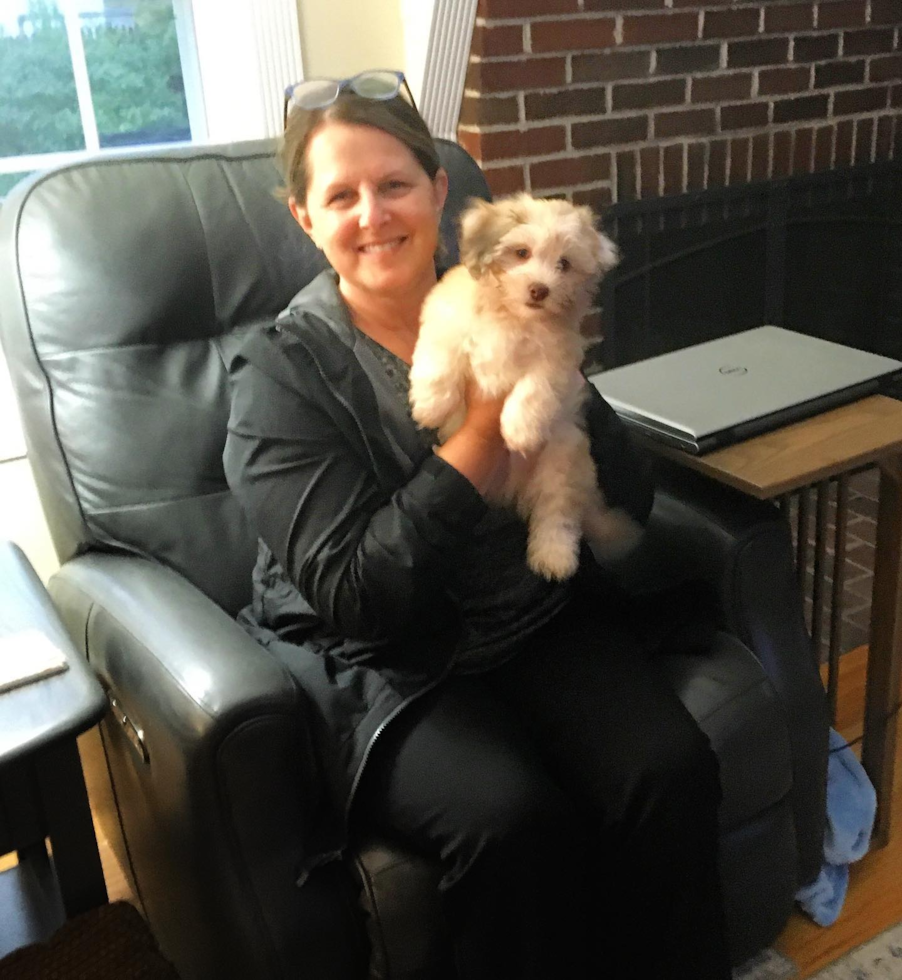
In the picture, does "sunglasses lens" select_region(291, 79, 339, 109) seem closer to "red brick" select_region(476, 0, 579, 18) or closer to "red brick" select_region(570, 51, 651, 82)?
"red brick" select_region(476, 0, 579, 18)

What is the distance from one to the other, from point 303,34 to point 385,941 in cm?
162

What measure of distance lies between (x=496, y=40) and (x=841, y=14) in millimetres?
1107

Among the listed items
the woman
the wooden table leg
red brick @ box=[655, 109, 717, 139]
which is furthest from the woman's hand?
red brick @ box=[655, 109, 717, 139]

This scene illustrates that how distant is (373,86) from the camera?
49.8 inches

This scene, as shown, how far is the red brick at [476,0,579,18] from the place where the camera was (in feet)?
6.88

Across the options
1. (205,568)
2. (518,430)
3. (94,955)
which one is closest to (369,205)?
(518,430)

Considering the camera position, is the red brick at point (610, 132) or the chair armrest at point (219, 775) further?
the red brick at point (610, 132)

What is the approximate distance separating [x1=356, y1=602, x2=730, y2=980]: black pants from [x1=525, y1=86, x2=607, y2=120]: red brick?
1414mm

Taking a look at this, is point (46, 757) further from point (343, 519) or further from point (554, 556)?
point (554, 556)

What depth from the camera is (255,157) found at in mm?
1651

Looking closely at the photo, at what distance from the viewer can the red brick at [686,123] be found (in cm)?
247

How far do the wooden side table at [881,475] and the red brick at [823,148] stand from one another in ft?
4.78

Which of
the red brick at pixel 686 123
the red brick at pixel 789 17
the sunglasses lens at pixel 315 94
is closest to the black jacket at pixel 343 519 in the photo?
the sunglasses lens at pixel 315 94

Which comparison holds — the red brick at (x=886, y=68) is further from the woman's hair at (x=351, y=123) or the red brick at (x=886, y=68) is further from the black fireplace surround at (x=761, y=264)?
the woman's hair at (x=351, y=123)
